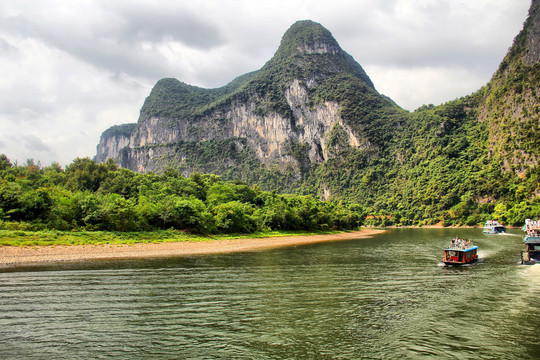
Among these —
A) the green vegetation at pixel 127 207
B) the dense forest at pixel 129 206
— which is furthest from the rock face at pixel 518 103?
the green vegetation at pixel 127 207

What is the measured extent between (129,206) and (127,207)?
568 millimetres

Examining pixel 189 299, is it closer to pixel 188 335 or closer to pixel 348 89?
pixel 188 335

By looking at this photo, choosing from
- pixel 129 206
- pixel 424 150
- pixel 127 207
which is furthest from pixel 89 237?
pixel 424 150

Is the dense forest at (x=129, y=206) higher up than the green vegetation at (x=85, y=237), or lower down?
higher up

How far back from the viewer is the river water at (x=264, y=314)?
33.5 ft

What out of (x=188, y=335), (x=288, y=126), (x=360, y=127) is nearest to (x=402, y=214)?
(x=360, y=127)

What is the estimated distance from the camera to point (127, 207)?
136 ft

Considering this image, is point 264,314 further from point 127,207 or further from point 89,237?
point 127,207

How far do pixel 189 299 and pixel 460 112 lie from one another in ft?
610

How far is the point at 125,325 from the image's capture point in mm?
12234

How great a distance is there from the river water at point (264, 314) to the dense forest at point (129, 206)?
51.9ft

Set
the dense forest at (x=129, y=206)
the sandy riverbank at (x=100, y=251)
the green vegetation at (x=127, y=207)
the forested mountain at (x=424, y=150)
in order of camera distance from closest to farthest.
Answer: the sandy riverbank at (x=100, y=251), the green vegetation at (x=127, y=207), the dense forest at (x=129, y=206), the forested mountain at (x=424, y=150)

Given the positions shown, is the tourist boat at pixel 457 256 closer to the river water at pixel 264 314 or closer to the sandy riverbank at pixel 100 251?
the river water at pixel 264 314

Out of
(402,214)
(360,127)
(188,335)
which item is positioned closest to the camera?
(188,335)
